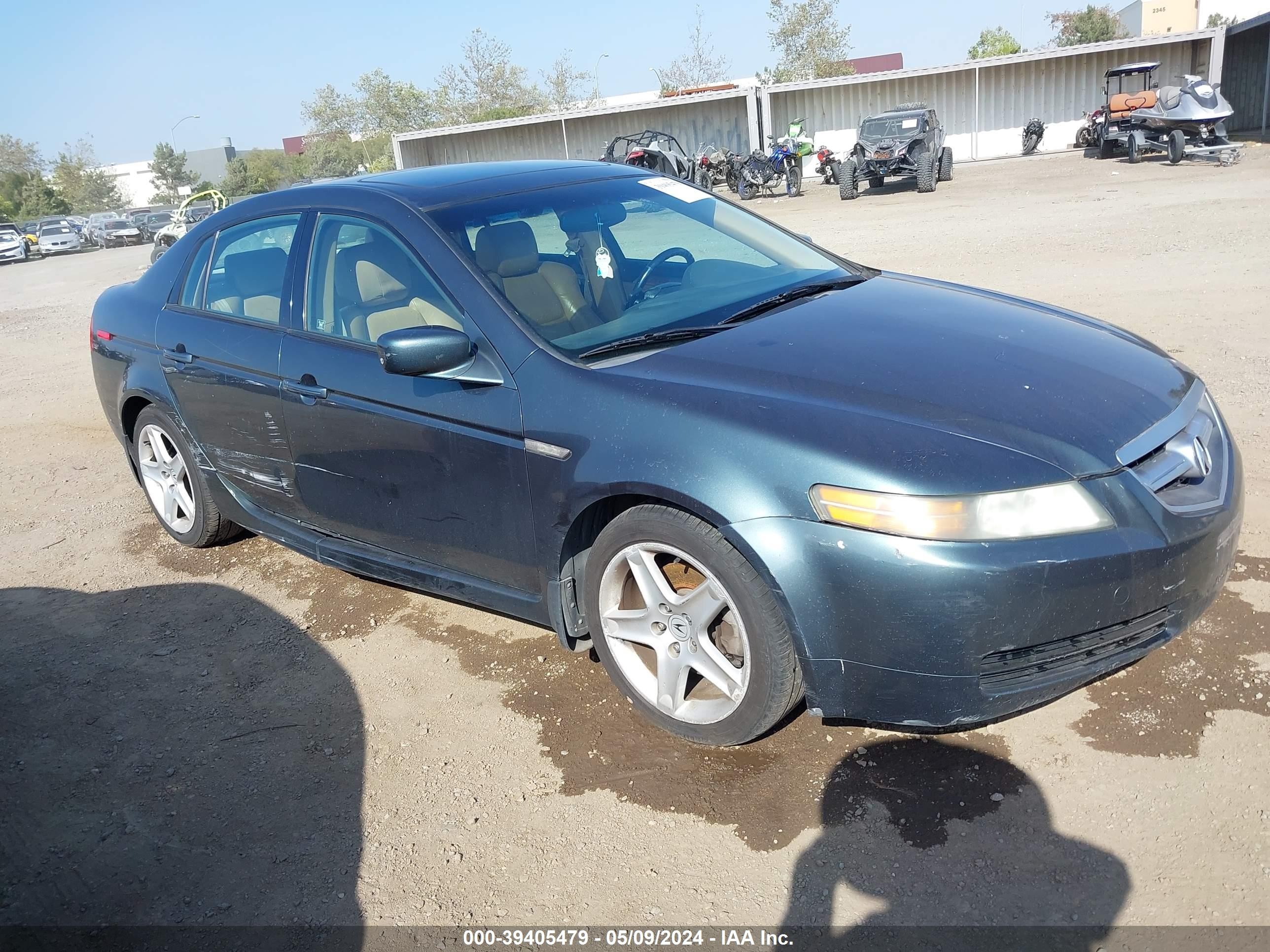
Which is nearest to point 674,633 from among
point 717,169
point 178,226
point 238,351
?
point 238,351

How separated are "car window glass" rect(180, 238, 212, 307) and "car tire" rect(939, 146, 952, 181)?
72.9ft

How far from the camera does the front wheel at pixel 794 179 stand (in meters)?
24.8

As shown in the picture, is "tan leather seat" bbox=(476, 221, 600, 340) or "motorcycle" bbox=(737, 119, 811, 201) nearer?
"tan leather seat" bbox=(476, 221, 600, 340)

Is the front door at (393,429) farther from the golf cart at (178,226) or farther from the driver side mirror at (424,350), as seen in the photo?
the golf cart at (178,226)

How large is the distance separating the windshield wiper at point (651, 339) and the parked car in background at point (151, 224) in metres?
39.1

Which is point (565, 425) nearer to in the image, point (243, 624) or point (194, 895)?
point (194, 895)

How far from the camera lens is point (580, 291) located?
3.36m

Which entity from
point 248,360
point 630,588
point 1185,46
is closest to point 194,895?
point 630,588

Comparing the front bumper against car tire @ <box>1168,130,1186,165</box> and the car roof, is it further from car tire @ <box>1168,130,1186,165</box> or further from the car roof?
car tire @ <box>1168,130,1186,165</box>

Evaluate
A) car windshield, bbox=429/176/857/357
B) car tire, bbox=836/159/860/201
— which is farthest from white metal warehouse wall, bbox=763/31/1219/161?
car windshield, bbox=429/176/857/357

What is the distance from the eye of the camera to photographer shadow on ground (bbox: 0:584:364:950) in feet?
8.50

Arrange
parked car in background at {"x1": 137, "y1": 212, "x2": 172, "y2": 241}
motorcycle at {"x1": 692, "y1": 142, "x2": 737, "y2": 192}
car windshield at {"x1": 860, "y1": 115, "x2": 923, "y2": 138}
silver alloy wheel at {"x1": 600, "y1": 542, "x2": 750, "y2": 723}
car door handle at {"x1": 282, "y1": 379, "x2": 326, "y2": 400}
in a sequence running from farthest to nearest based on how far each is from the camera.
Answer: parked car in background at {"x1": 137, "y1": 212, "x2": 172, "y2": 241}, motorcycle at {"x1": 692, "y1": 142, "x2": 737, "y2": 192}, car windshield at {"x1": 860, "y1": 115, "x2": 923, "y2": 138}, car door handle at {"x1": 282, "y1": 379, "x2": 326, "y2": 400}, silver alloy wheel at {"x1": 600, "y1": 542, "x2": 750, "y2": 723}

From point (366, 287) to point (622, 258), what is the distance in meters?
0.92

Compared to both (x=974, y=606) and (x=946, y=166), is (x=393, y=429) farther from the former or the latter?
(x=946, y=166)
